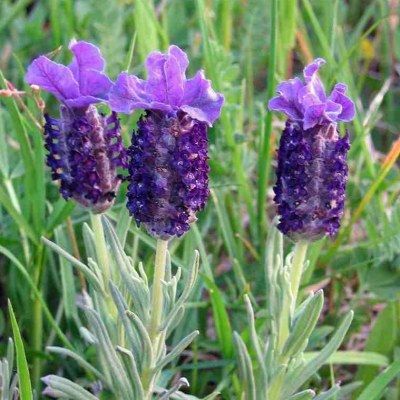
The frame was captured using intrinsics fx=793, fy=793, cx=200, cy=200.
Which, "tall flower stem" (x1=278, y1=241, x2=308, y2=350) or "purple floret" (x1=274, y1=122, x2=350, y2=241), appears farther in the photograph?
"tall flower stem" (x1=278, y1=241, x2=308, y2=350)

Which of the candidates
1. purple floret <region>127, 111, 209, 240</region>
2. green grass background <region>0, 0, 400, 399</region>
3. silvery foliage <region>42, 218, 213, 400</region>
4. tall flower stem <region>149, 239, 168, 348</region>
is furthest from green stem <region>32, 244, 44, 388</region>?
purple floret <region>127, 111, 209, 240</region>

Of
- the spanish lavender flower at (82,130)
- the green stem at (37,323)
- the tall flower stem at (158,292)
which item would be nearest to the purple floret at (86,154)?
the spanish lavender flower at (82,130)

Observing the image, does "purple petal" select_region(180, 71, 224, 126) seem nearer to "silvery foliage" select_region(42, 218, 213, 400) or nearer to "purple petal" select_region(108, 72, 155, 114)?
"purple petal" select_region(108, 72, 155, 114)

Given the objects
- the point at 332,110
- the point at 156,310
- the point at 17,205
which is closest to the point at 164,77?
the point at 332,110

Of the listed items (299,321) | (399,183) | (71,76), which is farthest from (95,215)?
(399,183)

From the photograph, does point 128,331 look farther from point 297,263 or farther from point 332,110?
point 332,110

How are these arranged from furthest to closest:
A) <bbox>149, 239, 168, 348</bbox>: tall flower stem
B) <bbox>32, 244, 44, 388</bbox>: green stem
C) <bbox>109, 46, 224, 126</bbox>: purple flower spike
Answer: <bbox>32, 244, 44, 388</bbox>: green stem < <bbox>149, 239, 168, 348</bbox>: tall flower stem < <bbox>109, 46, 224, 126</bbox>: purple flower spike
